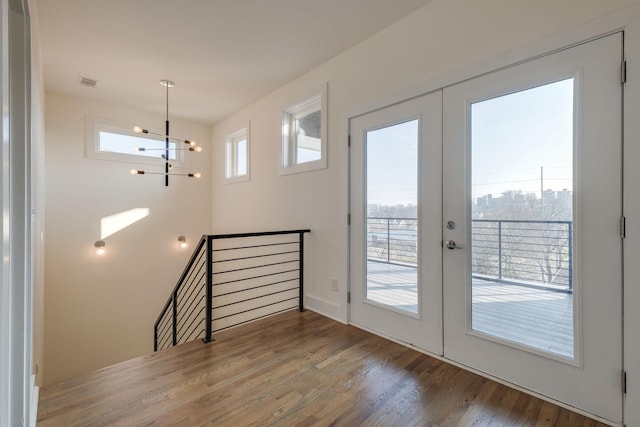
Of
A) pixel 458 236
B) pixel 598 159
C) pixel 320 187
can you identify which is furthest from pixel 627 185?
pixel 320 187

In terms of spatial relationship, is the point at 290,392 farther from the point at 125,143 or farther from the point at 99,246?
the point at 125,143

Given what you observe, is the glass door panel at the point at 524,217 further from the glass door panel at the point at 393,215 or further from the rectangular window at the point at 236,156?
the rectangular window at the point at 236,156

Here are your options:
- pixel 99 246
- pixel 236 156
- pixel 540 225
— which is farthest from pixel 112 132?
pixel 540 225

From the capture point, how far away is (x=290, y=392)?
6.13 feet

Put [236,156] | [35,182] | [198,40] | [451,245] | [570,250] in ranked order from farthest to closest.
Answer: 1. [236,156]
2. [198,40]
3. [35,182]
4. [451,245]
5. [570,250]

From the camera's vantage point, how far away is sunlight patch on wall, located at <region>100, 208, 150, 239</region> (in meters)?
4.50

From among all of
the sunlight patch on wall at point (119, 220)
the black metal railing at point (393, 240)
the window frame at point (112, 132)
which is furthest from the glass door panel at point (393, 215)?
the sunlight patch on wall at point (119, 220)

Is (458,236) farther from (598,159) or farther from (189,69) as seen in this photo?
(189,69)

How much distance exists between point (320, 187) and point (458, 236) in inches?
61.3

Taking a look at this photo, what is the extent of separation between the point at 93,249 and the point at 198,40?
3483 millimetres

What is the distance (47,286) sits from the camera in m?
4.07

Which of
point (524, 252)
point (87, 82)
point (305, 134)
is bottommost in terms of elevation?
point (524, 252)

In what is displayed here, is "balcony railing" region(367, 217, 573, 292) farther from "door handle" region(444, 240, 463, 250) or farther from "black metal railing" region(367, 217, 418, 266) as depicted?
"black metal railing" region(367, 217, 418, 266)

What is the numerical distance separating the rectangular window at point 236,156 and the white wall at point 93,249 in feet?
2.60
